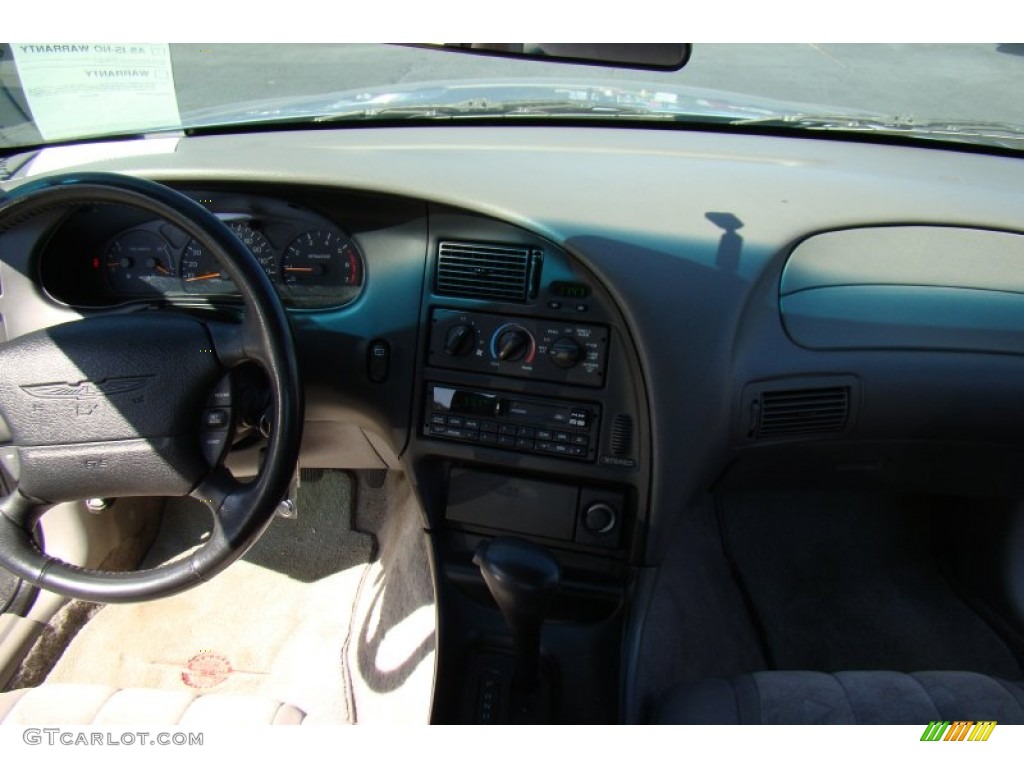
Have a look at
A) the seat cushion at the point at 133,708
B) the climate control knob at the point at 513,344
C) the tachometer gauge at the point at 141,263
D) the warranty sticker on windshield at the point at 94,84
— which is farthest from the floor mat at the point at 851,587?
the warranty sticker on windshield at the point at 94,84

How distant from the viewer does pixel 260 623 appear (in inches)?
100

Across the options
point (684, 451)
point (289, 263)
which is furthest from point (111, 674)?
point (684, 451)

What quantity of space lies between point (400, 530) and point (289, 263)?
3.23 ft

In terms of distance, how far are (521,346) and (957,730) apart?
1099 mm

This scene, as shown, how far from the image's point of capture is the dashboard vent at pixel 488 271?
1.83 m

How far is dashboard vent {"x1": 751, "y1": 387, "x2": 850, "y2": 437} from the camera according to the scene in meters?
1.89

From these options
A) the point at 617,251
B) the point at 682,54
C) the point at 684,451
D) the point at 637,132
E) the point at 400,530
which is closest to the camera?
the point at 682,54

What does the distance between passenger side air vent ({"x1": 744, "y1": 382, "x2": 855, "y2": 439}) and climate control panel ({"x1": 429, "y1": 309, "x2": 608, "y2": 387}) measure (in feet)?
1.17

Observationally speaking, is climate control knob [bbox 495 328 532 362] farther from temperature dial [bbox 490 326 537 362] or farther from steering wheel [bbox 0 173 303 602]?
steering wheel [bbox 0 173 303 602]

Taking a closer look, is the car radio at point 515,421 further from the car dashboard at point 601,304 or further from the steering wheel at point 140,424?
the steering wheel at point 140,424

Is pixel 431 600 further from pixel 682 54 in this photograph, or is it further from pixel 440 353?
pixel 682 54

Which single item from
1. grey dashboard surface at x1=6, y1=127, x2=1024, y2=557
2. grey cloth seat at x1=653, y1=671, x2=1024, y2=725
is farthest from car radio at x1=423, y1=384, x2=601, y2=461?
grey cloth seat at x1=653, y1=671, x2=1024, y2=725

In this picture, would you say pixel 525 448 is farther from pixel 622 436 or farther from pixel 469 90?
pixel 469 90

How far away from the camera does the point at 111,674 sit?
7.98ft
